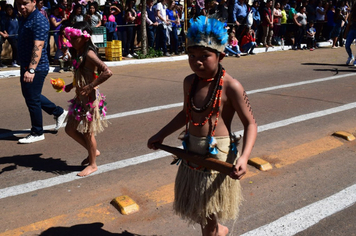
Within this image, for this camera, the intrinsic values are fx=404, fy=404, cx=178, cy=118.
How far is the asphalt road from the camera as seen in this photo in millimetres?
3627

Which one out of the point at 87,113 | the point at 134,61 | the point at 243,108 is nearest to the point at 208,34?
the point at 243,108

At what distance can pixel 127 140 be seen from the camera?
19.4 ft

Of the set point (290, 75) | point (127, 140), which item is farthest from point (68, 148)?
point (290, 75)

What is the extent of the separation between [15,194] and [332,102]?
6.45m

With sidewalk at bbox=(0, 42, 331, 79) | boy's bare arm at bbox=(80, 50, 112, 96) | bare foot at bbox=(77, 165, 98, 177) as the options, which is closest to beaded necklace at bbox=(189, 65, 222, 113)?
boy's bare arm at bbox=(80, 50, 112, 96)

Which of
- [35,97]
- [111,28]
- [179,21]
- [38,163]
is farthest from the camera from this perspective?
[179,21]

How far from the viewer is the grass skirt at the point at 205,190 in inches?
110

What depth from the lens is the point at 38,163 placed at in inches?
201

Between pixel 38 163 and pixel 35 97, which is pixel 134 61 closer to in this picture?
pixel 35 97

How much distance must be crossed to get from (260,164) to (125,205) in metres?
1.86

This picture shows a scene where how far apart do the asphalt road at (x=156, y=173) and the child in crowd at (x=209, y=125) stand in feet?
2.50

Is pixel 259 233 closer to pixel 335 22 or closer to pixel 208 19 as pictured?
pixel 208 19

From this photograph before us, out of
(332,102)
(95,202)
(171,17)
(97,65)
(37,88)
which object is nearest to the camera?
(95,202)

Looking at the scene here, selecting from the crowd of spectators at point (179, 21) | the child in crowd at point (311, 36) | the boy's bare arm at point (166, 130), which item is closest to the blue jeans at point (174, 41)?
the crowd of spectators at point (179, 21)
